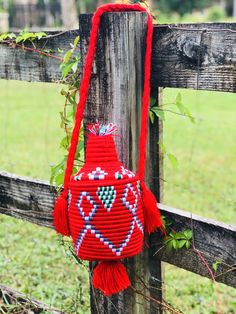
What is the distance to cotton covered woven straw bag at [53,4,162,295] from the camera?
2043 mm

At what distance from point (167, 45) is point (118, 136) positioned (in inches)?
15.0

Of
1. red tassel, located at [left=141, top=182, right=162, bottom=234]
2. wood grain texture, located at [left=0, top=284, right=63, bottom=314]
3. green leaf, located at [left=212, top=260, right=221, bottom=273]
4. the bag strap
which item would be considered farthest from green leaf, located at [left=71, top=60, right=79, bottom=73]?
wood grain texture, located at [left=0, top=284, right=63, bottom=314]

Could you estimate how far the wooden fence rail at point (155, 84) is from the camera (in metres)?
2.06

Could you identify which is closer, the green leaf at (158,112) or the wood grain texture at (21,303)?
the green leaf at (158,112)

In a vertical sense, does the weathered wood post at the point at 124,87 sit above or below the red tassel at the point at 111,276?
above

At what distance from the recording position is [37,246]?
15.6ft

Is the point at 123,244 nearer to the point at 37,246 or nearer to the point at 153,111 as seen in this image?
the point at 153,111

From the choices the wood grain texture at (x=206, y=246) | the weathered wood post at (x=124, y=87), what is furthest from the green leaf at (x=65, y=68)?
the wood grain texture at (x=206, y=246)

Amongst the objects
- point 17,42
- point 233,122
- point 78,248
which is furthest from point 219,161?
point 78,248

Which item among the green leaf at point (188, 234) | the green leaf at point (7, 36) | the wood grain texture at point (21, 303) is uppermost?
the green leaf at point (7, 36)

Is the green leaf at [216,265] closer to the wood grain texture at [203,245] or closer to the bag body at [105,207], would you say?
the wood grain texture at [203,245]

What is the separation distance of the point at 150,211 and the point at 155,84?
1.54 ft

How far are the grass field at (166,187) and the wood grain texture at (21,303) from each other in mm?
128

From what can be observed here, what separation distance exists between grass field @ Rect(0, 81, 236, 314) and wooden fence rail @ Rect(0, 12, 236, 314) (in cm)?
19
